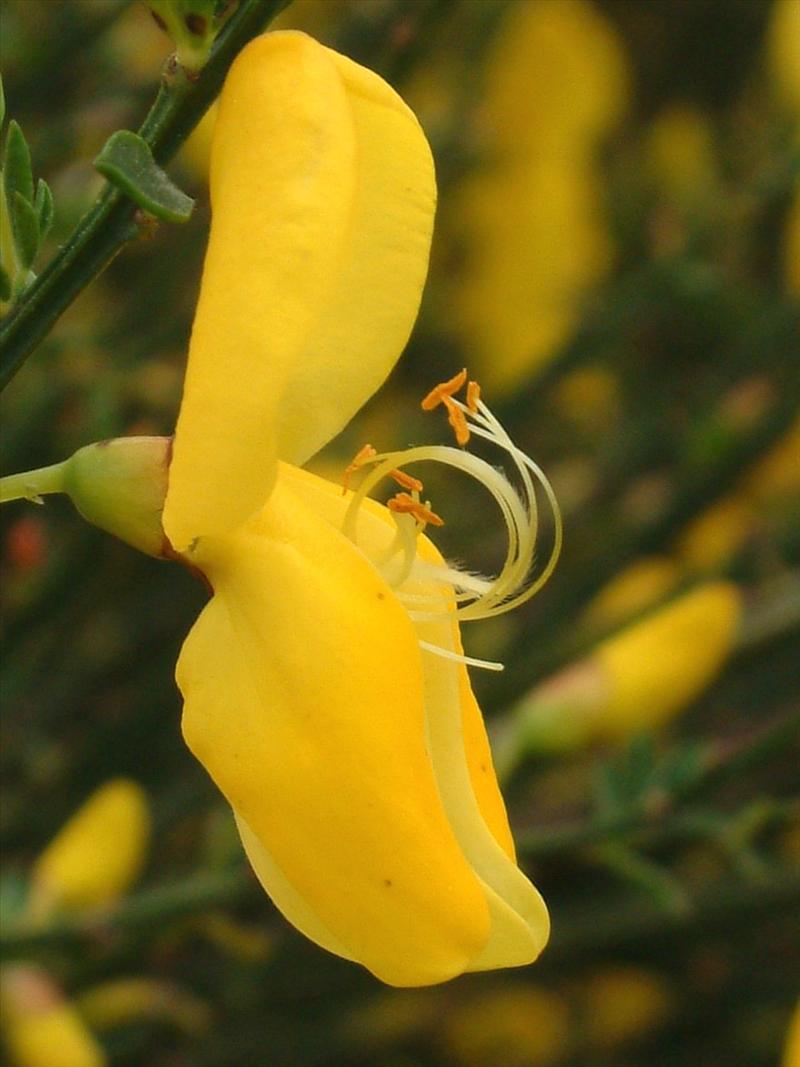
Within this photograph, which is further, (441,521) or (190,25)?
(441,521)

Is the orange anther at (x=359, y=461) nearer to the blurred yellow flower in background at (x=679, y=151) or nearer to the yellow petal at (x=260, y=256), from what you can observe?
the yellow petal at (x=260, y=256)

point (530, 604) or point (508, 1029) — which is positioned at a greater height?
point (530, 604)

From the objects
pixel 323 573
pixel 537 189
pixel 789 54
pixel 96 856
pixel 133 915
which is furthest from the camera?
pixel 537 189

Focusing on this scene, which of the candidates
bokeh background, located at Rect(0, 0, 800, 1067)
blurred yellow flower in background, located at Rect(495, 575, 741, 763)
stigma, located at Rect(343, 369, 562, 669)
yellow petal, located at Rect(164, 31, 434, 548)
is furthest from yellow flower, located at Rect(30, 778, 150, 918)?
yellow petal, located at Rect(164, 31, 434, 548)

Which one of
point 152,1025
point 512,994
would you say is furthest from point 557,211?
point 152,1025

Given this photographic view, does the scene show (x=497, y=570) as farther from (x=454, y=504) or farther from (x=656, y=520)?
(x=656, y=520)

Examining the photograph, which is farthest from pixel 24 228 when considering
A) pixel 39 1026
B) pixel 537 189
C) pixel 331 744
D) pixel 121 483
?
pixel 537 189

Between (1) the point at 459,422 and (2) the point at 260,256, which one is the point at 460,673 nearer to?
(1) the point at 459,422
